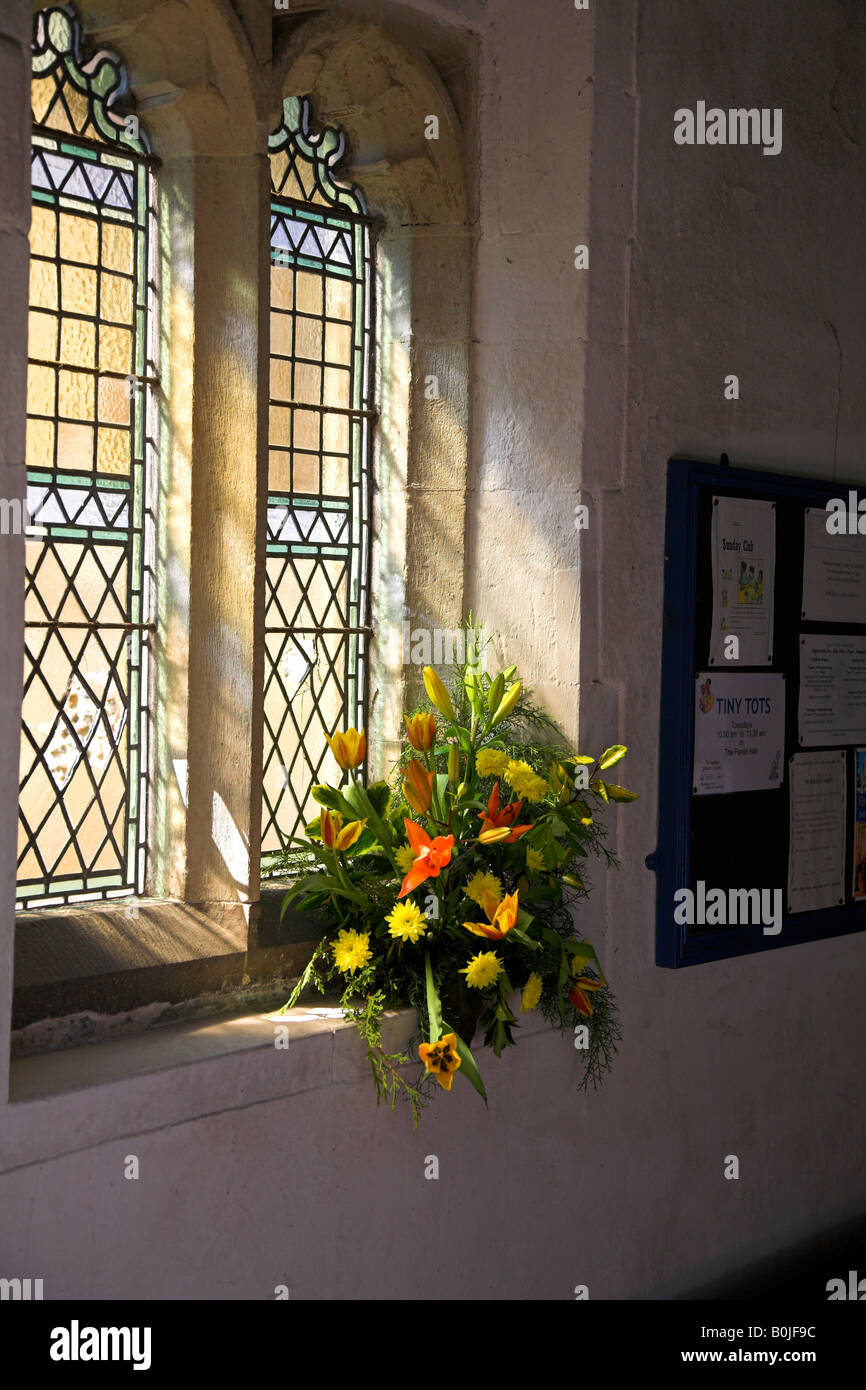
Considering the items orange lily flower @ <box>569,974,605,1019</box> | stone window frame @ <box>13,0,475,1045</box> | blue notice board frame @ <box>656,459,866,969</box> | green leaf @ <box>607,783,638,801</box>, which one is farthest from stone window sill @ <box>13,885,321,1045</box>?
blue notice board frame @ <box>656,459,866,969</box>

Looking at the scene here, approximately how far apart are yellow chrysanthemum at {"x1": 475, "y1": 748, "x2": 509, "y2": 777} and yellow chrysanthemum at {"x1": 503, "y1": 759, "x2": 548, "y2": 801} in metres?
0.04

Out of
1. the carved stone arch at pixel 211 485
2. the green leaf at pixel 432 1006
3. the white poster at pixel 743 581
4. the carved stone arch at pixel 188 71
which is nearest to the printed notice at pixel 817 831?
the white poster at pixel 743 581

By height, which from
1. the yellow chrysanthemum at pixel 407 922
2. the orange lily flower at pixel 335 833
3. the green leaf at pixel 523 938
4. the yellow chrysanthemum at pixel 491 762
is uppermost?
the yellow chrysanthemum at pixel 491 762

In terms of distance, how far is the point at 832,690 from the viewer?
141 inches

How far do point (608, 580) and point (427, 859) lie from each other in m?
0.85

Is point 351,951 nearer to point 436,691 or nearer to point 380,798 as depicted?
point 380,798

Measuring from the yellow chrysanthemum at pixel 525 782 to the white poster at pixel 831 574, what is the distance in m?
1.22

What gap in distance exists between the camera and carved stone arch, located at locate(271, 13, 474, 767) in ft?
9.60

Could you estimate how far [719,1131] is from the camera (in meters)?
3.36

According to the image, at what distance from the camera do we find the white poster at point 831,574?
Result: 3490 mm

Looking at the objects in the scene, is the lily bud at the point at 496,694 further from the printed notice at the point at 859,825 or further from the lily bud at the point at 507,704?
the printed notice at the point at 859,825

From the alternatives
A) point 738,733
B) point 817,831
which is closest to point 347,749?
point 738,733

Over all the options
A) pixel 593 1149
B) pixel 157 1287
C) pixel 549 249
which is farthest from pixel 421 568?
pixel 157 1287

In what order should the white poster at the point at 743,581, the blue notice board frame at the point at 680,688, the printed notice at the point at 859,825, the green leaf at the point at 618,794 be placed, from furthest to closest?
the printed notice at the point at 859,825 → the white poster at the point at 743,581 → the blue notice board frame at the point at 680,688 → the green leaf at the point at 618,794
